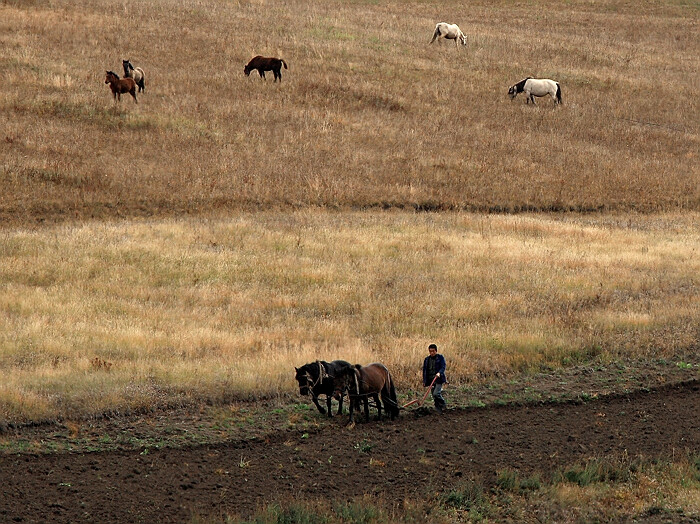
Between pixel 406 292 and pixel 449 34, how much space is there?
33441mm

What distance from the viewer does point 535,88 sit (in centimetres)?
4116

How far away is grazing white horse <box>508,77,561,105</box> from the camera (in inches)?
1619

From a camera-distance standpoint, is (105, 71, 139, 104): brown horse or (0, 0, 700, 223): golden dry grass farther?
(105, 71, 139, 104): brown horse

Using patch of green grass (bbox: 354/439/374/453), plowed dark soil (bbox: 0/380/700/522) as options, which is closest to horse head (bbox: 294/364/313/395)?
plowed dark soil (bbox: 0/380/700/522)

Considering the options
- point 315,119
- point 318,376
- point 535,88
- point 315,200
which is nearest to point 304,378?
point 318,376

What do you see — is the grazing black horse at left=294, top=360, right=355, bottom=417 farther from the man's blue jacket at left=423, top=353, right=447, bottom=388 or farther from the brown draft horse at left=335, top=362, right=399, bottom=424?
the man's blue jacket at left=423, top=353, right=447, bottom=388

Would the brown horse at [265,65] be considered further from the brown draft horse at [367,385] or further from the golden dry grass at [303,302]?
the brown draft horse at [367,385]

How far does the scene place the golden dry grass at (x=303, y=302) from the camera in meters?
14.1

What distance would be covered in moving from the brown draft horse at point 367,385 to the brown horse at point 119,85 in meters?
23.8

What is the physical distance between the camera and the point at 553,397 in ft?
46.3

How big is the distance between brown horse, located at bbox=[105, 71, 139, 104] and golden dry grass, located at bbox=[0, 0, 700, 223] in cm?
38

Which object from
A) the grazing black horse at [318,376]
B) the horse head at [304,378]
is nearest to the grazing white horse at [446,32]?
the grazing black horse at [318,376]

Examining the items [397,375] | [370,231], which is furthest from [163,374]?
[370,231]

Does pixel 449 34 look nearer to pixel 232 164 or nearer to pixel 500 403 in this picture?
pixel 232 164
